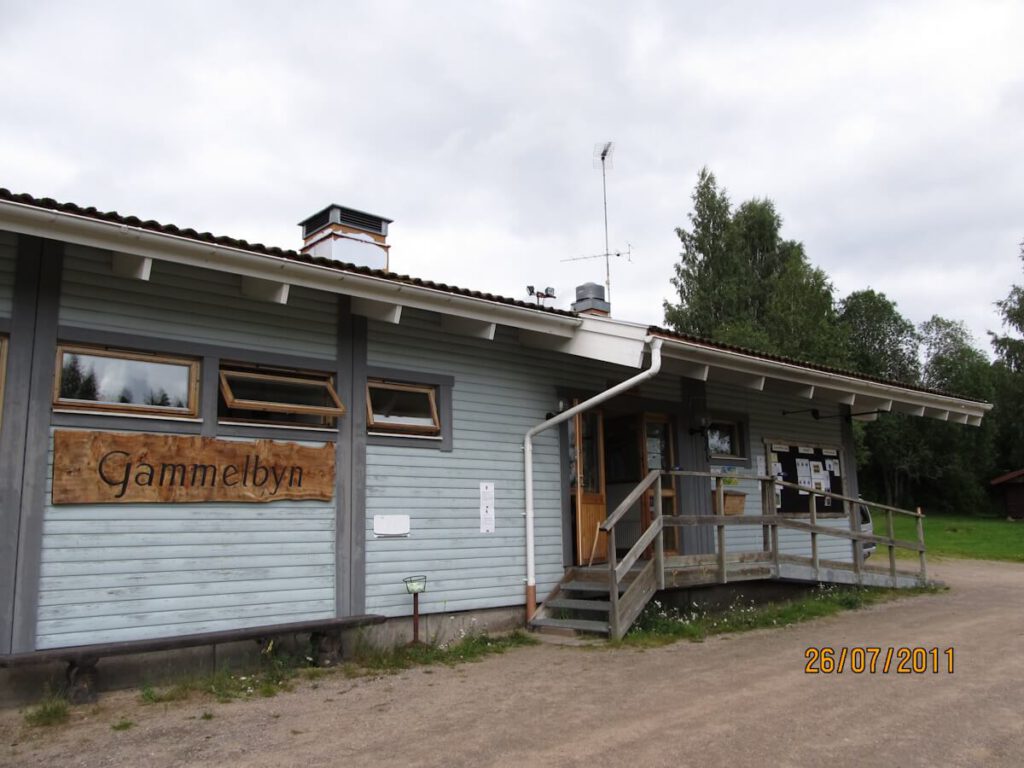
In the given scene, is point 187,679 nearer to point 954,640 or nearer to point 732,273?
point 954,640

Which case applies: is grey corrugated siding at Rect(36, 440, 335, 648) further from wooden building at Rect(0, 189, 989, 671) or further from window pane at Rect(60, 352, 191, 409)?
window pane at Rect(60, 352, 191, 409)

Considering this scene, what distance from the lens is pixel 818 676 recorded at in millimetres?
6582


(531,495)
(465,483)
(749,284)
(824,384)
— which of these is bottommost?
(531,495)

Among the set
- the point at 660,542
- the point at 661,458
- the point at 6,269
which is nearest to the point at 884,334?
the point at 661,458

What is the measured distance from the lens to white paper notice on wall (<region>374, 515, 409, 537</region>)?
26.3ft

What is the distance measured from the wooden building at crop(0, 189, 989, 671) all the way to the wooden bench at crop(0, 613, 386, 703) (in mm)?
271

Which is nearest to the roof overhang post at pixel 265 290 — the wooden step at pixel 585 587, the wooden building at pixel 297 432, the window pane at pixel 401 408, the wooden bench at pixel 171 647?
the wooden building at pixel 297 432

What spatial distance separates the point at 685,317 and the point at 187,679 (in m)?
32.7

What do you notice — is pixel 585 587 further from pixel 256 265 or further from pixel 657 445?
pixel 256 265

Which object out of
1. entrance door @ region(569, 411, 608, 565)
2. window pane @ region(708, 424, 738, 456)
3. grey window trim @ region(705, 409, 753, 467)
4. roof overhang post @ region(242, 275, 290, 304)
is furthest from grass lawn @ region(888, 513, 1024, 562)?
roof overhang post @ region(242, 275, 290, 304)

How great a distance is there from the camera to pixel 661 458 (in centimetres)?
1113

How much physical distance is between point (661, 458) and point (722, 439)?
1.22 meters

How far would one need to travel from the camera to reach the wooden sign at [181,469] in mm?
6328
